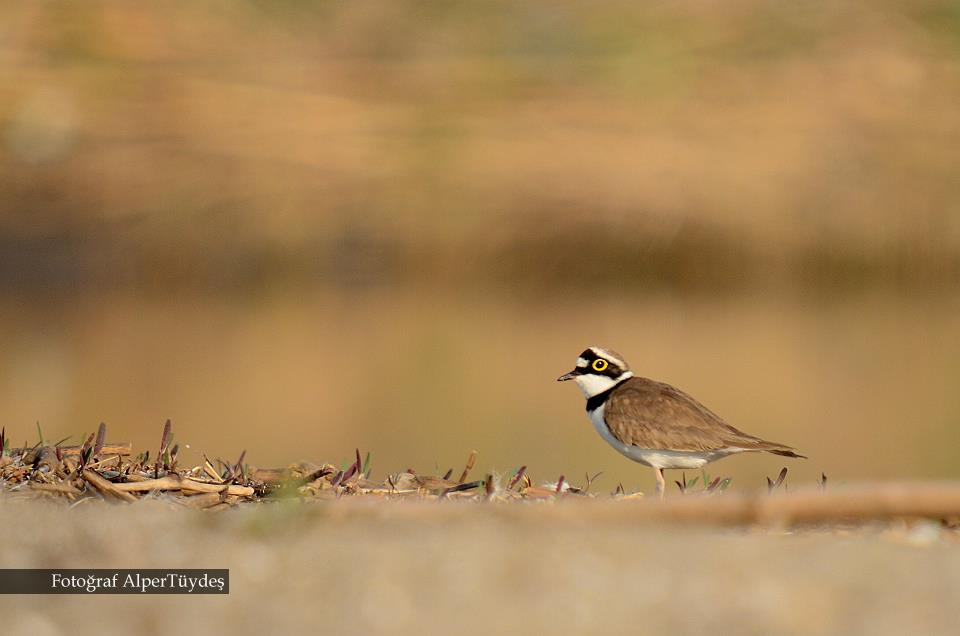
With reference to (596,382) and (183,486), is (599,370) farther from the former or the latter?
(183,486)

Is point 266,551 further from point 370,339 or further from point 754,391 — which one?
point 370,339

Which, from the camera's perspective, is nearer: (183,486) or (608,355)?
(183,486)

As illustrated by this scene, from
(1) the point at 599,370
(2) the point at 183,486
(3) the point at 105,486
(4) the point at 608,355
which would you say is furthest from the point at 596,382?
(3) the point at 105,486

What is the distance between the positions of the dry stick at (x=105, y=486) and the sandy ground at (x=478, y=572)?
1.55 ft

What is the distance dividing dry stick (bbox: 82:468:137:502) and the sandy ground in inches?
18.6

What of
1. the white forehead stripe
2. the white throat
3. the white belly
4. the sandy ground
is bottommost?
the white belly

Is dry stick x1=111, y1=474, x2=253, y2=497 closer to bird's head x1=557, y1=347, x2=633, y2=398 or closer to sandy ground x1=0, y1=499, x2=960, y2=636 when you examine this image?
sandy ground x1=0, y1=499, x2=960, y2=636

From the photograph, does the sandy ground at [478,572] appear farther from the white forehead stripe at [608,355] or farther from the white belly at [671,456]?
the white forehead stripe at [608,355]

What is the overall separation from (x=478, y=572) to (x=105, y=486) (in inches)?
74.3

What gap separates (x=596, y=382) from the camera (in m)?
8.79

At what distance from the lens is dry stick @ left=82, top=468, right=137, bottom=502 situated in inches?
223

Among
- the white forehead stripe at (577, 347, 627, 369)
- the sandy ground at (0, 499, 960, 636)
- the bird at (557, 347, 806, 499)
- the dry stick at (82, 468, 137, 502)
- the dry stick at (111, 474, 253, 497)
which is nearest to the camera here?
the sandy ground at (0, 499, 960, 636)

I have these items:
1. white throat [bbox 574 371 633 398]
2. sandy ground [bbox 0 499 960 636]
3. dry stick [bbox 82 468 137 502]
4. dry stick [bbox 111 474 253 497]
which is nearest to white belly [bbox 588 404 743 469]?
white throat [bbox 574 371 633 398]

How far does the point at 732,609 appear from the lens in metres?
4.12
